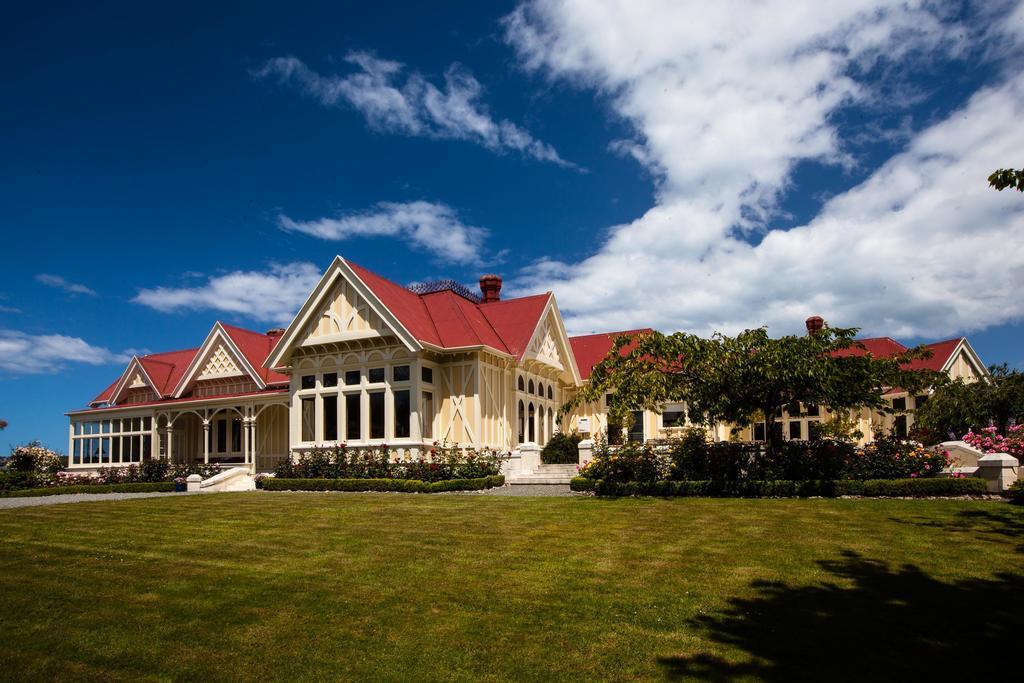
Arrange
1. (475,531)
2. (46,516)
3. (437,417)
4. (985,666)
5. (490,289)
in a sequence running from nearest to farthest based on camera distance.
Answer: (985,666) → (475,531) → (46,516) → (437,417) → (490,289)

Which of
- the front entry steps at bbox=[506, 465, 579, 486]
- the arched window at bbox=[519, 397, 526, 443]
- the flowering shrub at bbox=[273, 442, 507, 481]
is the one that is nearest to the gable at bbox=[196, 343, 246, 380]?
the flowering shrub at bbox=[273, 442, 507, 481]

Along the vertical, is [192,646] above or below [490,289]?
below

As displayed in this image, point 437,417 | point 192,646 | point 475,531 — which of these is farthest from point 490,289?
point 192,646

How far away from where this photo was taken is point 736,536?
460 inches

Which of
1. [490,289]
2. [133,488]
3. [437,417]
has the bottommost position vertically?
[133,488]

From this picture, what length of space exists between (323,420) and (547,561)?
19772 millimetres

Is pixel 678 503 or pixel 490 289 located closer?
pixel 678 503

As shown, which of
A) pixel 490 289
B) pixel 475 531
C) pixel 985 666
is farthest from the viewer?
pixel 490 289

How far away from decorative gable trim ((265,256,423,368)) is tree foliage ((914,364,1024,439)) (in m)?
21.6

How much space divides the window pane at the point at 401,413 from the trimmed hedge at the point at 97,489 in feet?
29.8

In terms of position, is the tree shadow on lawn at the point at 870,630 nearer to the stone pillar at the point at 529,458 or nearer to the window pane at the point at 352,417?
the stone pillar at the point at 529,458

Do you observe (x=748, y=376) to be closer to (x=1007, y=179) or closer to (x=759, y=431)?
(x=1007, y=179)

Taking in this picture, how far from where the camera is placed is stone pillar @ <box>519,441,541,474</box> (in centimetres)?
2552

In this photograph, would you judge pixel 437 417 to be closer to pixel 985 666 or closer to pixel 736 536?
pixel 736 536
